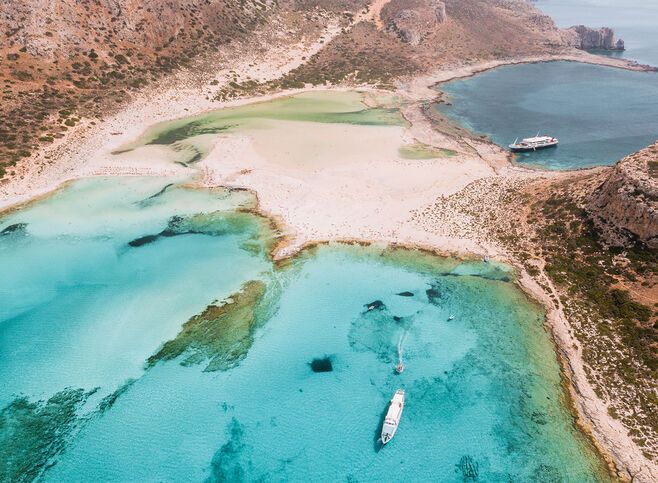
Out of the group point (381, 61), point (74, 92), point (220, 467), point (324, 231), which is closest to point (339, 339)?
point (220, 467)

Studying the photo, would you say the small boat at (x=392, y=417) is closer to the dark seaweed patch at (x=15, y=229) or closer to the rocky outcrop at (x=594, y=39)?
the dark seaweed patch at (x=15, y=229)

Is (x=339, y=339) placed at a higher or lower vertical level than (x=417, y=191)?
lower

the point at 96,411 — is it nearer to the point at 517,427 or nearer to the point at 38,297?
the point at 38,297

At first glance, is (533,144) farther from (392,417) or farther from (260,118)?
(392,417)

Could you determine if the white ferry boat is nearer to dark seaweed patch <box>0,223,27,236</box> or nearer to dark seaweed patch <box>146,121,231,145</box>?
dark seaweed patch <box>146,121,231,145</box>

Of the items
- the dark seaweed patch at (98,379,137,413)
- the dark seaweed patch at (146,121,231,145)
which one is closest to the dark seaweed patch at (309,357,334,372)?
the dark seaweed patch at (98,379,137,413)

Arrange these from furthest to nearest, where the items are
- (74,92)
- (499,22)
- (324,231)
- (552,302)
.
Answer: (499,22), (74,92), (324,231), (552,302)

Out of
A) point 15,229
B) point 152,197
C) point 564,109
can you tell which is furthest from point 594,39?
point 15,229
